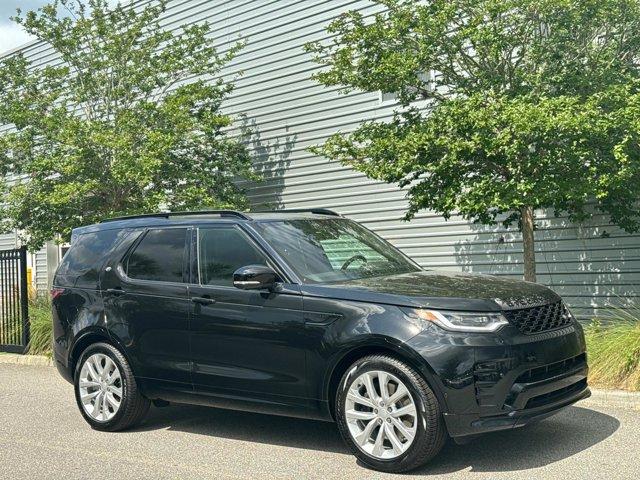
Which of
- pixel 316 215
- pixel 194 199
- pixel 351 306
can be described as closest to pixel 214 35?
pixel 194 199

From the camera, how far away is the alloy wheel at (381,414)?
5820 millimetres

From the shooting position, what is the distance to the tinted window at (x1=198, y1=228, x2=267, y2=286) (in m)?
6.93

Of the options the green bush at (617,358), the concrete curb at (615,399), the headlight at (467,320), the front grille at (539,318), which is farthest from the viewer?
the green bush at (617,358)

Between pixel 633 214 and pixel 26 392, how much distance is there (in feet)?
25.7

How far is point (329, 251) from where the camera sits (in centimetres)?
699

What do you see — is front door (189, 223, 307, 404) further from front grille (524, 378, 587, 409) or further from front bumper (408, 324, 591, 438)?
front grille (524, 378, 587, 409)

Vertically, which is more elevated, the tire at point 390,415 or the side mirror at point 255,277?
the side mirror at point 255,277

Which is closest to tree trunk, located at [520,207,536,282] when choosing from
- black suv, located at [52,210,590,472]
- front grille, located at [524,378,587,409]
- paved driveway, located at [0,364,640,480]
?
paved driveway, located at [0,364,640,480]

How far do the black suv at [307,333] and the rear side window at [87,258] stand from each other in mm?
17

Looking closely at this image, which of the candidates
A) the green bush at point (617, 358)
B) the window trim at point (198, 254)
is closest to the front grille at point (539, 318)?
the window trim at point (198, 254)

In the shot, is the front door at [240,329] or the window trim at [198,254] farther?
the window trim at [198,254]

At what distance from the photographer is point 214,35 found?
18.1 meters

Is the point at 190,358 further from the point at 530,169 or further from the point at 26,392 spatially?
the point at 530,169

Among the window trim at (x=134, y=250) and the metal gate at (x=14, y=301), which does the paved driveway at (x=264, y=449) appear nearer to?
the window trim at (x=134, y=250)
